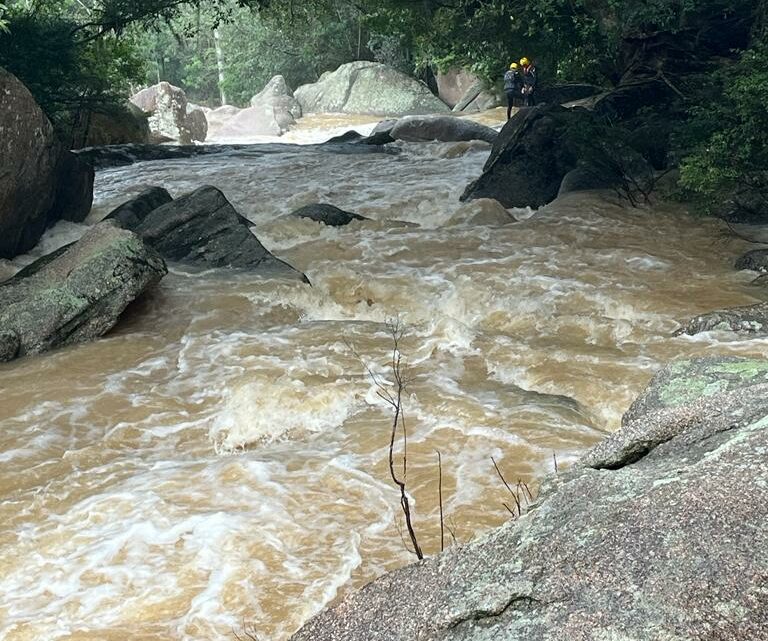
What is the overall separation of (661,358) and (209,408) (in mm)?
3661

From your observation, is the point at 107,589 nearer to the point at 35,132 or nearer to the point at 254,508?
the point at 254,508

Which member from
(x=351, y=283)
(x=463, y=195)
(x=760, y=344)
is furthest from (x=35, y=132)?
(x=760, y=344)

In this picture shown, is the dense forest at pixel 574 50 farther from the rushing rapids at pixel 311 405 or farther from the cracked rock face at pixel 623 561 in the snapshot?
the cracked rock face at pixel 623 561

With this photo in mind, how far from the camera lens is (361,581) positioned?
3658mm

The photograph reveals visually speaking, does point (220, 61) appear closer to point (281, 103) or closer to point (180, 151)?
point (281, 103)

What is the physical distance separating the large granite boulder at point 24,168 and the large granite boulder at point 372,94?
23103 mm

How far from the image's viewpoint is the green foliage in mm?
8592

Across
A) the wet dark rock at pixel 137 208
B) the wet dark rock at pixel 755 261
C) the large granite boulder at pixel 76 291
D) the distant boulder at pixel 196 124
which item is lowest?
the wet dark rock at pixel 755 261

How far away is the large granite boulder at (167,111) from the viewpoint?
91.2 feet

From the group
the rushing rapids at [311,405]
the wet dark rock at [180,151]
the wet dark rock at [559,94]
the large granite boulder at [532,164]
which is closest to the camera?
the rushing rapids at [311,405]

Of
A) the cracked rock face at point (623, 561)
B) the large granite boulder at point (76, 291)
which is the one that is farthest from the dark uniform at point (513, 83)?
the cracked rock face at point (623, 561)

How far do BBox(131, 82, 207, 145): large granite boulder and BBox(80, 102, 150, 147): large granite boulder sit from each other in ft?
13.5

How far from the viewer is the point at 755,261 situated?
29.0ft

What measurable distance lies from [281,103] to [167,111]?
7.96 meters
